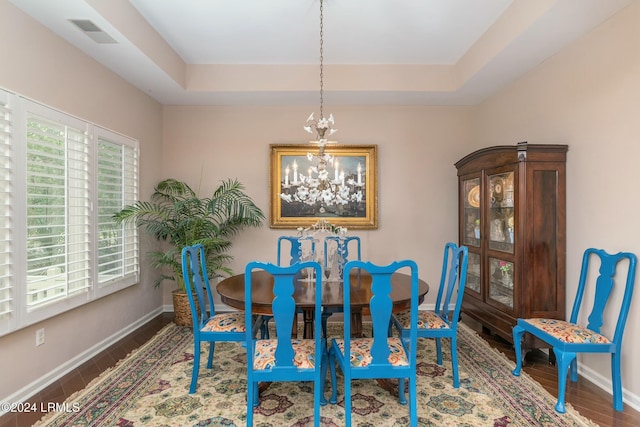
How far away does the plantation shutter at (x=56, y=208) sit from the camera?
97.0 inches

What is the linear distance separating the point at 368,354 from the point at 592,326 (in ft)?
5.81

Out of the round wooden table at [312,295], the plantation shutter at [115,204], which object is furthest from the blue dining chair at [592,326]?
the plantation shutter at [115,204]

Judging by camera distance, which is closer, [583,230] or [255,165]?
[583,230]

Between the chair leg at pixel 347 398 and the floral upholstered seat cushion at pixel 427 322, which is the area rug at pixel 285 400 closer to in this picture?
the chair leg at pixel 347 398

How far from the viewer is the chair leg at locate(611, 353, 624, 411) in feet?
7.33

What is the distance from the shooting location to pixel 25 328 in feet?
7.93

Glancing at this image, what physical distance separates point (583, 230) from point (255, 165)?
3.49 metres

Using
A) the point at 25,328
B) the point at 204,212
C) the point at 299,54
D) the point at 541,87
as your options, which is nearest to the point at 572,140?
the point at 541,87

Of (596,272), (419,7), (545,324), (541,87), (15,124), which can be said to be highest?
(419,7)

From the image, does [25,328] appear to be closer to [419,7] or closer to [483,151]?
[419,7]

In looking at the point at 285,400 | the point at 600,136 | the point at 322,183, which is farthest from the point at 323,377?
the point at 600,136

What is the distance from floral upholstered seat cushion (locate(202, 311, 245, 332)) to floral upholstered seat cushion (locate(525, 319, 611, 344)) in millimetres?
2167

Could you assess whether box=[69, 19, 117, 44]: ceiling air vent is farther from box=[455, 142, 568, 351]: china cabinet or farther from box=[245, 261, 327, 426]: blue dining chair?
box=[455, 142, 568, 351]: china cabinet

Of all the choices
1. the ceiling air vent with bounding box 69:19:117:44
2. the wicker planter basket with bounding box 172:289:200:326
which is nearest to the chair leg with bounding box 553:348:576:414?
the wicker planter basket with bounding box 172:289:200:326
